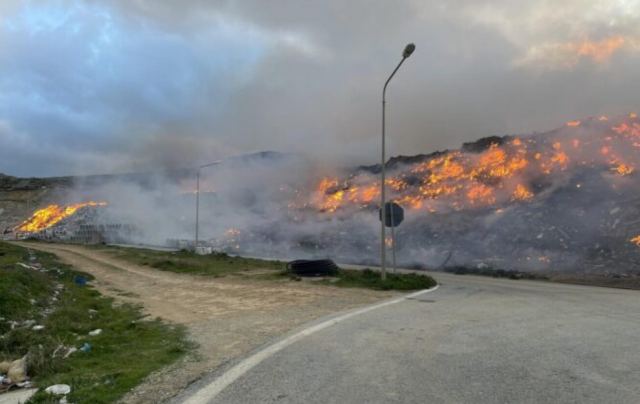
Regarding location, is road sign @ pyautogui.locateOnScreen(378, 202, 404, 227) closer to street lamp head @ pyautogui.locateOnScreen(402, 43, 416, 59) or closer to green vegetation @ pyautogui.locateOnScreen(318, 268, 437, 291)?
green vegetation @ pyautogui.locateOnScreen(318, 268, 437, 291)

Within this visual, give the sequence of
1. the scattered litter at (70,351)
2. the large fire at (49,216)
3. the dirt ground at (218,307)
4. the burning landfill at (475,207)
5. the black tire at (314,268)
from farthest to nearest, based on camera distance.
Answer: the large fire at (49,216) → the burning landfill at (475,207) → the black tire at (314,268) → the scattered litter at (70,351) → the dirt ground at (218,307)

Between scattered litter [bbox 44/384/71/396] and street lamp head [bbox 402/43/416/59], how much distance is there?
1500cm

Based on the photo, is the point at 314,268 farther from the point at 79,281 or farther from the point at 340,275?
the point at 79,281

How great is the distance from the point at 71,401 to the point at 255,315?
6812 millimetres

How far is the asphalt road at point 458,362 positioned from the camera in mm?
5445

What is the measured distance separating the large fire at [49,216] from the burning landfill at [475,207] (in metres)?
33.9

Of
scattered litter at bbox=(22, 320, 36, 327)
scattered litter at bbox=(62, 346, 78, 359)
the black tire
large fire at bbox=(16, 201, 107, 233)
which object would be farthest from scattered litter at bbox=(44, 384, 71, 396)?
large fire at bbox=(16, 201, 107, 233)

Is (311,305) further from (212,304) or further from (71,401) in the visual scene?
(71,401)

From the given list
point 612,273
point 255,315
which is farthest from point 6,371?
point 612,273

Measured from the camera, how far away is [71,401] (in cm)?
537

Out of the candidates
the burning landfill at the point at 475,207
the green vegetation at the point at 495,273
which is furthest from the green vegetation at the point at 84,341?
the burning landfill at the point at 475,207

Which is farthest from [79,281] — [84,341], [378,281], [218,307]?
[84,341]

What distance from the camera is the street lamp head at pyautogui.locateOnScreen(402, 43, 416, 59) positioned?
1728 cm

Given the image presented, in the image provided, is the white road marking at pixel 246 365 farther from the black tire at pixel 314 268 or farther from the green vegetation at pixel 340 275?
the black tire at pixel 314 268
